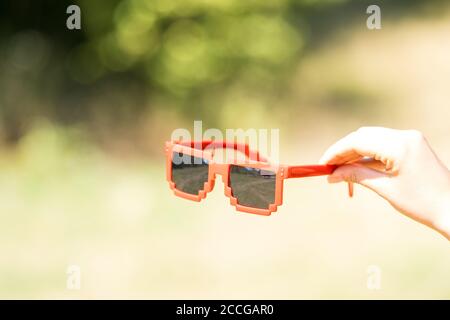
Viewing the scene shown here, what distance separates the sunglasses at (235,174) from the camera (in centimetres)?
122

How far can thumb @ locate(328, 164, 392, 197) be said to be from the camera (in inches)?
40.3

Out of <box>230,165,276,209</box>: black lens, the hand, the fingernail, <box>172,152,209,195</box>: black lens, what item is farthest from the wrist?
<box>172,152,209,195</box>: black lens

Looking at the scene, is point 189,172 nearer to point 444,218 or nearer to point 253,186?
point 253,186

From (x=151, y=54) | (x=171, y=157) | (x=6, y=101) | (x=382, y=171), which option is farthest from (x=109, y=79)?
(x=382, y=171)

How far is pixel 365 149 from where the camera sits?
0.99 meters

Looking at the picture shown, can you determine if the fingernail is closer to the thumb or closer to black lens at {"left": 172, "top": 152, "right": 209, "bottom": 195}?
the thumb

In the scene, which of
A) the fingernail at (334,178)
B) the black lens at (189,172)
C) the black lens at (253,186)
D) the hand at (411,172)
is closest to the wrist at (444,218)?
the hand at (411,172)

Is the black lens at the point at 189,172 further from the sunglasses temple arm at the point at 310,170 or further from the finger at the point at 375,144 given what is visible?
the finger at the point at 375,144

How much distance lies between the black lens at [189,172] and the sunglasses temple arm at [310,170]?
27cm

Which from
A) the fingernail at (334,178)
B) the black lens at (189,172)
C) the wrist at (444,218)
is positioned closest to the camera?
the wrist at (444,218)

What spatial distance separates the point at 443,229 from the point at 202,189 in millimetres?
618

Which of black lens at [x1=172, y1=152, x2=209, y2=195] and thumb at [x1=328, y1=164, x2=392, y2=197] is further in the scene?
black lens at [x1=172, y1=152, x2=209, y2=195]

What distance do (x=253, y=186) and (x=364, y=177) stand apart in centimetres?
29

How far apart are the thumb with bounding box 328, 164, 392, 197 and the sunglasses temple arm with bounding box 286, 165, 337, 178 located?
0.01m
